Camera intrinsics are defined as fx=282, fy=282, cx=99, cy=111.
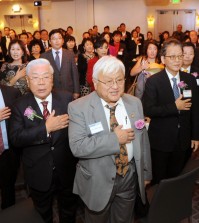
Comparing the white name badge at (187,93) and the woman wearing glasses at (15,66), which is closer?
the white name badge at (187,93)

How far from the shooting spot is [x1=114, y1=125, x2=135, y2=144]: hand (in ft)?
5.53

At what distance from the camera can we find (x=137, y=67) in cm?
407

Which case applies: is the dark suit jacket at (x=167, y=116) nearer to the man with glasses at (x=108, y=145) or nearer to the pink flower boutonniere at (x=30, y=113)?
the man with glasses at (x=108, y=145)

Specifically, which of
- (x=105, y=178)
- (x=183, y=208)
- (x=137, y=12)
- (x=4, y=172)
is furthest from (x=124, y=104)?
(x=137, y=12)

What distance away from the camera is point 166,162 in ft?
8.53

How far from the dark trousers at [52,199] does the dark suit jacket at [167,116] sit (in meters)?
0.88

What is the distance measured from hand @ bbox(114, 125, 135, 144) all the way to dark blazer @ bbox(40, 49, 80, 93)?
2888mm

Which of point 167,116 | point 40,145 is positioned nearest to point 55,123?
point 40,145

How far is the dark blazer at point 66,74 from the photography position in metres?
4.47

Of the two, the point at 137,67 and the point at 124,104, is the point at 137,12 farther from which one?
the point at 124,104

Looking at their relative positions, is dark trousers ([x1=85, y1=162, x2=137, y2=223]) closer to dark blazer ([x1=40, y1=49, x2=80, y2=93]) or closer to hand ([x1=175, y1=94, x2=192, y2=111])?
hand ([x1=175, y1=94, x2=192, y2=111])

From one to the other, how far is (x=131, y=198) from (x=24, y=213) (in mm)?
732

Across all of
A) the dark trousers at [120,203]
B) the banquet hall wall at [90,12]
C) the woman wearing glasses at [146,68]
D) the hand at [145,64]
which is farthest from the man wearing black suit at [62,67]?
the banquet hall wall at [90,12]

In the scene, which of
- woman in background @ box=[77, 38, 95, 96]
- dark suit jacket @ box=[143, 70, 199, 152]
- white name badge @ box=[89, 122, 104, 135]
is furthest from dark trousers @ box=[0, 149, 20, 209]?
woman in background @ box=[77, 38, 95, 96]
